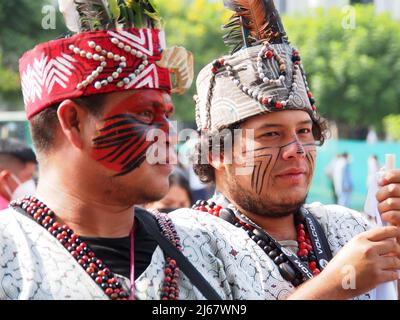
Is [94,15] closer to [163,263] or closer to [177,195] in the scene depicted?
[163,263]

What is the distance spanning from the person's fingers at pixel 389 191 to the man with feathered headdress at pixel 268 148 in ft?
1.26

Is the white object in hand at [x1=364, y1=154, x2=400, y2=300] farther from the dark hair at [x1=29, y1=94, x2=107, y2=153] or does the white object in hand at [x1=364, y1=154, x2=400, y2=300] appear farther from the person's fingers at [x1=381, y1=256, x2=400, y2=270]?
the dark hair at [x1=29, y1=94, x2=107, y2=153]

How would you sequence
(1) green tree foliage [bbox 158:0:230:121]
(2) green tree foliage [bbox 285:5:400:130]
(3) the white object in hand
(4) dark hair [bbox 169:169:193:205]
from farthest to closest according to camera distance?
1. (1) green tree foliage [bbox 158:0:230:121]
2. (2) green tree foliage [bbox 285:5:400:130]
3. (4) dark hair [bbox 169:169:193:205]
4. (3) the white object in hand

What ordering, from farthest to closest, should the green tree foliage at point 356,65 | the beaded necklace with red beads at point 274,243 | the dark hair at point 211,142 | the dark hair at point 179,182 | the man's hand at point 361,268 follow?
the green tree foliage at point 356,65 → the dark hair at point 179,182 → the dark hair at point 211,142 → the beaded necklace with red beads at point 274,243 → the man's hand at point 361,268

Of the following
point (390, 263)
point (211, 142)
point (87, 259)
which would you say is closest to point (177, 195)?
point (211, 142)

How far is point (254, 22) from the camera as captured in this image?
11.4ft

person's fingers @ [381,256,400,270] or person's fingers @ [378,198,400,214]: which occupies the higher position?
person's fingers @ [378,198,400,214]

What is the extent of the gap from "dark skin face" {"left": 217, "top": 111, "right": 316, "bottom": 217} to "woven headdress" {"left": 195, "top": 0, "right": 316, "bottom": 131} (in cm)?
6

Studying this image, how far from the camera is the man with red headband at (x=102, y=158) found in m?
2.47

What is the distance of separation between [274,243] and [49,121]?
118cm

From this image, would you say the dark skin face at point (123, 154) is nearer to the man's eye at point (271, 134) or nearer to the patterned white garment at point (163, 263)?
the patterned white garment at point (163, 263)

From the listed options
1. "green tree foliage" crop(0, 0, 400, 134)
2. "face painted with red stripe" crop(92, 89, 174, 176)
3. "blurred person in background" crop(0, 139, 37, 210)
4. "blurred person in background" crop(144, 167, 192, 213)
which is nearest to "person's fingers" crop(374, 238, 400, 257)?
"face painted with red stripe" crop(92, 89, 174, 176)

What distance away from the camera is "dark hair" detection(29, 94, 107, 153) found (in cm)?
254

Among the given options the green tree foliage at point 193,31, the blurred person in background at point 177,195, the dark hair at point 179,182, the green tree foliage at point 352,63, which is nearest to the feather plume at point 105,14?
the blurred person in background at point 177,195
